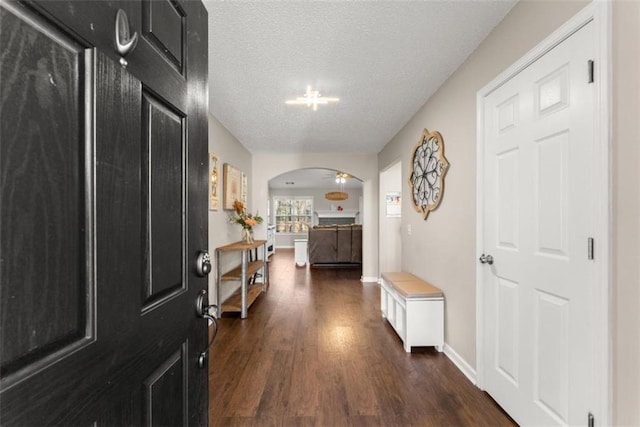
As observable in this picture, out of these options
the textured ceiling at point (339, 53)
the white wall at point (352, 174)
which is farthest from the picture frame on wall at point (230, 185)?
the white wall at point (352, 174)

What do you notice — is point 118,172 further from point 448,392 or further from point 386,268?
point 386,268

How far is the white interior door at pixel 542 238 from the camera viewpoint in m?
1.29

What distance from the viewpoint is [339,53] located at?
212 cm

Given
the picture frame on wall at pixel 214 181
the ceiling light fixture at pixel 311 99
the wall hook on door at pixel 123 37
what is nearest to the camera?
the wall hook on door at pixel 123 37

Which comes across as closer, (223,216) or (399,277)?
(399,277)

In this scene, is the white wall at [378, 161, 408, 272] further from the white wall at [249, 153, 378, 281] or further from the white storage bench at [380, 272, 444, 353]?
the white storage bench at [380, 272, 444, 353]

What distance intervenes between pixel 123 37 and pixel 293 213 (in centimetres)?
1061

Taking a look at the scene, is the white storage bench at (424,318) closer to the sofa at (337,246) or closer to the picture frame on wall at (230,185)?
the picture frame on wall at (230,185)

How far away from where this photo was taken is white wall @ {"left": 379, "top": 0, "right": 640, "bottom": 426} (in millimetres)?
1087

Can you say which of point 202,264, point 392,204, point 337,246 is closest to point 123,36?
point 202,264

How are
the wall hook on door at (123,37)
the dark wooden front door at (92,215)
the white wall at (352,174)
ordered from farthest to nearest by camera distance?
the white wall at (352,174) → the wall hook on door at (123,37) → the dark wooden front door at (92,215)

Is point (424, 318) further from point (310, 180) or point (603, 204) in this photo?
point (310, 180)

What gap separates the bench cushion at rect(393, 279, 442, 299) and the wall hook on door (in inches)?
99.9

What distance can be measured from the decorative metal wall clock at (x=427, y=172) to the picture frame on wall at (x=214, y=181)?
91.6 inches
